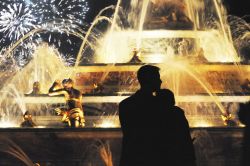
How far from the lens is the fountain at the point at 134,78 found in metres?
12.0

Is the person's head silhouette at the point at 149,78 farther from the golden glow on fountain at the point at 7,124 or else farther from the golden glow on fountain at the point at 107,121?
the golden glow on fountain at the point at 7,124

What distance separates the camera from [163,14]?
77.7 feet

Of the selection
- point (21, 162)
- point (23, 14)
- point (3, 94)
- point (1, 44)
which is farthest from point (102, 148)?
point (1, 44)

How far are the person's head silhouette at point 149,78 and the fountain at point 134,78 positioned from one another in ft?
24.2

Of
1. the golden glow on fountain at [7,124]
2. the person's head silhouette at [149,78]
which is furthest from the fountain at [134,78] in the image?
the person's head silhouette at [149,78]

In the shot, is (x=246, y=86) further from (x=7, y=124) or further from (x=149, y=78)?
(x=149, y=78)

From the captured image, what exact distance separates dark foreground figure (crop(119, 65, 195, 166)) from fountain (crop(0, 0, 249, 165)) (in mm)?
7402

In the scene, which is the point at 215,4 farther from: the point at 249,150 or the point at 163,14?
the point at 249,150

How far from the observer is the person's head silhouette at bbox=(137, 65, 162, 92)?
4.36 metres

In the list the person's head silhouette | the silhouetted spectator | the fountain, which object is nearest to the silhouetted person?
the person's head silhouette

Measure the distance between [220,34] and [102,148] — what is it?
15548mm

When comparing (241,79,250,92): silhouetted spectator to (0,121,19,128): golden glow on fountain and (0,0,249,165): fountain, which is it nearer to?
(0,0,249,165): fountain

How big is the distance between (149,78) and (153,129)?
0.44 m

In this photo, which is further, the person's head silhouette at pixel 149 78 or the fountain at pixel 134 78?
the fountain at pixel 134 78
